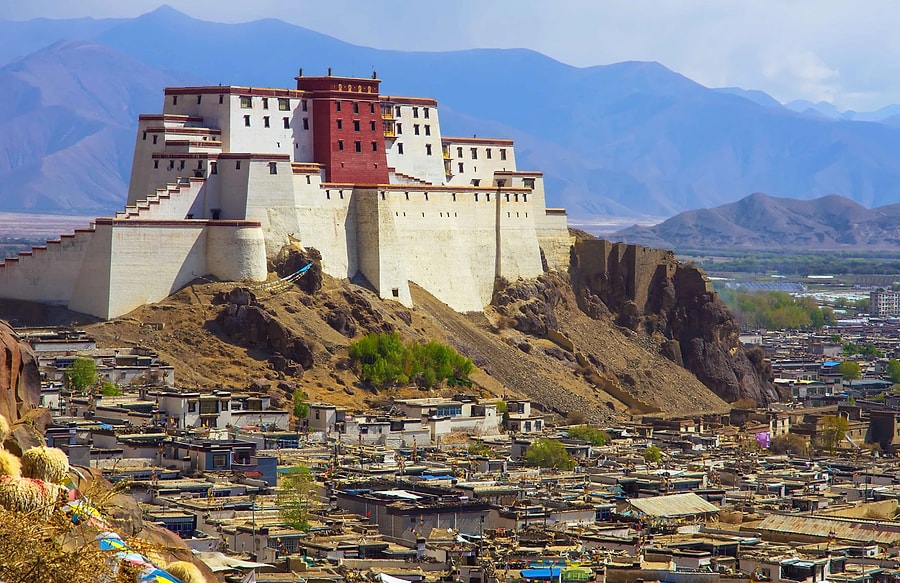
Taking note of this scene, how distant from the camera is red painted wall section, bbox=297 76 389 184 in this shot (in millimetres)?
95312

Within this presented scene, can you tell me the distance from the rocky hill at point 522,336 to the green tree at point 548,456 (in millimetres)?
10933

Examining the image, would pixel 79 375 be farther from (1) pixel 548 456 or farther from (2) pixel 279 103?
(2) pixel 279 103

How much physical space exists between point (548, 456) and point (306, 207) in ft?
71.5

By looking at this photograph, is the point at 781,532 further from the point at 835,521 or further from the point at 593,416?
the point at 593,416

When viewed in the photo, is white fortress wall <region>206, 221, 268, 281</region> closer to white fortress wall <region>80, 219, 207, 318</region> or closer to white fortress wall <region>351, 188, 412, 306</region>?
white fortress wall <region>80, 219, 207, 318</region>

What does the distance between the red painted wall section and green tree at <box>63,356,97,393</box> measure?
75.0 feet

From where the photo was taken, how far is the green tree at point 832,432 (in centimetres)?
8806

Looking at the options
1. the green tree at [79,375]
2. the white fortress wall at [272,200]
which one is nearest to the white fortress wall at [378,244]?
the white fortress wall at [272,200]

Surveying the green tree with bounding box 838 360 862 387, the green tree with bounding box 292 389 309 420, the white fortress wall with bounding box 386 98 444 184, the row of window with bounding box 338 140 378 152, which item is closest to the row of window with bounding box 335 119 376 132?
the row of window with bounding box 338 140 378 152

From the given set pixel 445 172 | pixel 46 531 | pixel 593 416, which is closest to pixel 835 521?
pixel 593 416

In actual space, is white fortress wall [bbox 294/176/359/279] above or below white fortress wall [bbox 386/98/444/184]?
below

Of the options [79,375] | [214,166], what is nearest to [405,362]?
[214,166]

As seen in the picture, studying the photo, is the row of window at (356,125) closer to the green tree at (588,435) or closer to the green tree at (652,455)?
the green tree at (588,435)

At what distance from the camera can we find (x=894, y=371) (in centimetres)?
12988
